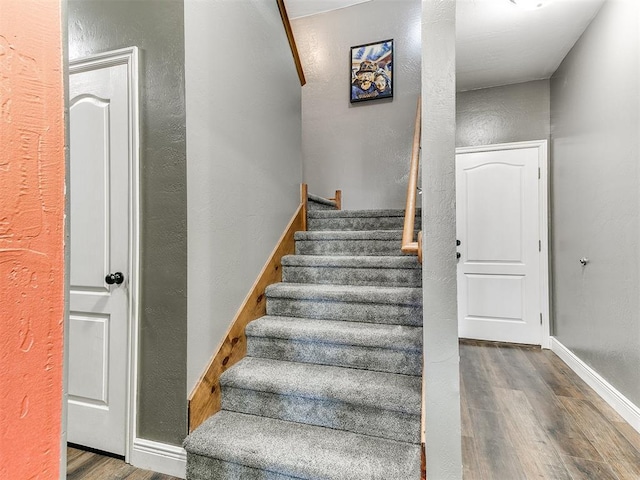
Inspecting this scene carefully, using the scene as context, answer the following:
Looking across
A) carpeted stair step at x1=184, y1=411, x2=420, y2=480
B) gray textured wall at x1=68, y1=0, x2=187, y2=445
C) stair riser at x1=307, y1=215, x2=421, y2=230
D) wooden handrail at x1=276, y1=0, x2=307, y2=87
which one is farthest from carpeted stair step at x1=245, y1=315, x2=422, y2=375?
wooden handrail at x1=276, y1=0, x2=307, y2=87

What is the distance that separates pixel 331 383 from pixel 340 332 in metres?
0.30

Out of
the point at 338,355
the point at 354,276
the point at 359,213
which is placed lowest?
the point at 338,355

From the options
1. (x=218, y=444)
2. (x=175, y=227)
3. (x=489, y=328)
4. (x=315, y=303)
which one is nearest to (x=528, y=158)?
(x=489, y=328)

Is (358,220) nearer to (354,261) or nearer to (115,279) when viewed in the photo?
(354,261)

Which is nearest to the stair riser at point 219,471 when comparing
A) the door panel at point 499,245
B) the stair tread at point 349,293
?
the stair tread at point 349,293

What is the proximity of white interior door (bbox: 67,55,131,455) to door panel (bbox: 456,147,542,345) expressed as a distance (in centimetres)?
321

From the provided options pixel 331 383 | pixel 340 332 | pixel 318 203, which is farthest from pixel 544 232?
pixel 331 383

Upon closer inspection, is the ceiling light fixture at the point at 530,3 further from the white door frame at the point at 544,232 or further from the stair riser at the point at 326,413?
the stair riser at the point at 326,413

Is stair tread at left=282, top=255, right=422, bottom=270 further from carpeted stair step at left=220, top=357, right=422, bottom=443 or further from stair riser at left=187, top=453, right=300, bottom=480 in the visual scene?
stair riser at left=187, top=453, right=300, bottom=480

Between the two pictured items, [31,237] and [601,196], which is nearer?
[31,237]

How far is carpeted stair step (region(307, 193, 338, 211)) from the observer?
10.7ft

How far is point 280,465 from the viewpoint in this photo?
1.39 m

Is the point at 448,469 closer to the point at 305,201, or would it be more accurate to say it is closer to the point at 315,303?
the point at 315,303

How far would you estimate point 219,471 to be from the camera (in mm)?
1492
